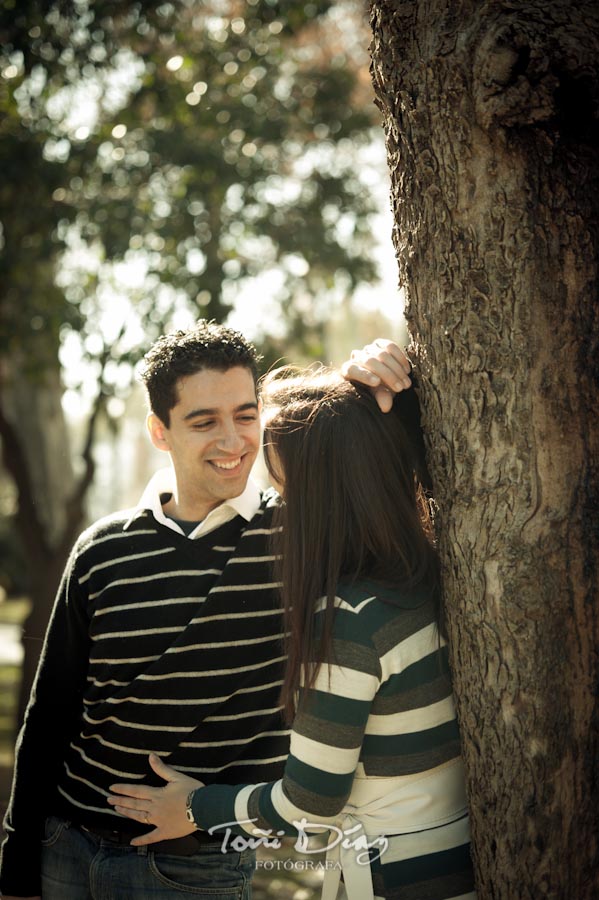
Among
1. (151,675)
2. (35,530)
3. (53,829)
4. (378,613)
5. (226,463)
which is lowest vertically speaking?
(53,829)

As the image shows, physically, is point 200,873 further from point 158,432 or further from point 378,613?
point 158,432

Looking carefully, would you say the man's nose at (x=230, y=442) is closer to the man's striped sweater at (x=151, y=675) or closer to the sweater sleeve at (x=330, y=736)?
the man's striped sweater at (x=151, y=675)

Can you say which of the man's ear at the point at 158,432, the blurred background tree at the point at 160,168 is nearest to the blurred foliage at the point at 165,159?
the blurred background tree at the point at 160,168

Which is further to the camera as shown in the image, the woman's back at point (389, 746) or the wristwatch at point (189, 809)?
the wristwatch at point (189, 809)

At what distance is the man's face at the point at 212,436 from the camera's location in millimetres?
2750

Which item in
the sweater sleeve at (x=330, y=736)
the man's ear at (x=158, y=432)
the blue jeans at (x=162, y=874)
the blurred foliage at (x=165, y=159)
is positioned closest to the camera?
the sweater sleeve at (x=330, y=736)

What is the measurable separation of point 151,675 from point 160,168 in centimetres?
489

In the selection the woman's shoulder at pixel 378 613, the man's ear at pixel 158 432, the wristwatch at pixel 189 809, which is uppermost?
the man's ear at pixel 158 432

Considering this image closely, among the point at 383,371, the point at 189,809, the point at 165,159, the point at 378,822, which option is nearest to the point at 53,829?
the point at 189,809

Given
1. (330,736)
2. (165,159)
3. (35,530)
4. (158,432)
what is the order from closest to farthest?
(330,736), (158,432), (165,159), (35,530)

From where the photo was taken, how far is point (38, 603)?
7484mm

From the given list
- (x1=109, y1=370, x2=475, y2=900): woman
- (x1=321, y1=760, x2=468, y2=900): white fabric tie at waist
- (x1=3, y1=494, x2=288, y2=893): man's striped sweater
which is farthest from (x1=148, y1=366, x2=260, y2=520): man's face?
(x1=321, y1=760, x2=468, y2=900): white fabric tie at waist

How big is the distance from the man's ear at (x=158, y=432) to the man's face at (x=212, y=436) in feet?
0.31

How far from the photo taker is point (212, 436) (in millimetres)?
Answer: 2771
